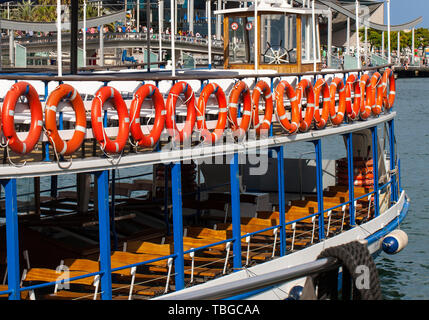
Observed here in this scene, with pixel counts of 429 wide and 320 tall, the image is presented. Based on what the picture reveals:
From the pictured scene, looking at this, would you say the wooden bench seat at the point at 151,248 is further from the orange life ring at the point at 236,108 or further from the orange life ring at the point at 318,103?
the orange life ring at the point at 318,103

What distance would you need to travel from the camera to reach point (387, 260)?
2008 cm

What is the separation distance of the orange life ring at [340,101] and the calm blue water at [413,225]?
449 centimetres

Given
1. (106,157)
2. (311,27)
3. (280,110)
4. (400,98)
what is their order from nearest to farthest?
(106,157), (280,110), (311,27), (400,98)

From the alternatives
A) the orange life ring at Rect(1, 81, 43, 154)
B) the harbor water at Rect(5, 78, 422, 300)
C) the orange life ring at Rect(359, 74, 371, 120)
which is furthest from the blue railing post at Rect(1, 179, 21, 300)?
the orange life ring at Rect(359, 74, 371, 120)

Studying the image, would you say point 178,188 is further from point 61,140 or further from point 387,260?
point 387,260

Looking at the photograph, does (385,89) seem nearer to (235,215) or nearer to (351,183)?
(351,183)

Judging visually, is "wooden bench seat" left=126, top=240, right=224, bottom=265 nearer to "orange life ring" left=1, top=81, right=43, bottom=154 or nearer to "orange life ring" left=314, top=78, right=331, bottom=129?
"orange life ring" left=1, top=81, right=43, bottom=154

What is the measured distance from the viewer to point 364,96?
16984mm

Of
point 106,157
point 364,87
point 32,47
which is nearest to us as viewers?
point 106,157
